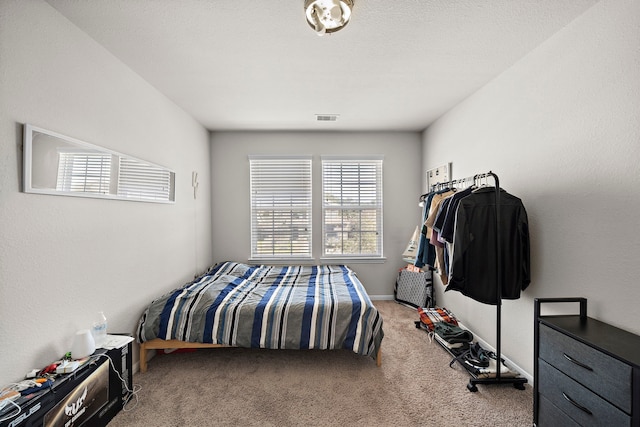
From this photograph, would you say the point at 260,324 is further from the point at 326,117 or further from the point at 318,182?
the point at 326,117

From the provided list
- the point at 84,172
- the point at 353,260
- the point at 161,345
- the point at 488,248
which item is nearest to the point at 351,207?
the point at 353,260

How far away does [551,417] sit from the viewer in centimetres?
144

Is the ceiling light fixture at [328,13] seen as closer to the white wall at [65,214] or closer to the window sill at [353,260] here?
the white wall at [65,214]

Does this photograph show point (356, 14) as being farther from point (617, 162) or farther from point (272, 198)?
point (272, 198)

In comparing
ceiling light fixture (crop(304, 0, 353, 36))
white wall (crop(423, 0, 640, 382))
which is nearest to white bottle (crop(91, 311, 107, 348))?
ceiling light fixture (crop(304, 0, 353, 36))

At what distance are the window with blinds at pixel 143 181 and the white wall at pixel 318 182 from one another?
1186mm

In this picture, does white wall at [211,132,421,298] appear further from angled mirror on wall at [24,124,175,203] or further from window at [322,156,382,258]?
angled mirror on wall at [24,124,175,203]

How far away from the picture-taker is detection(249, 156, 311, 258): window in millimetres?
3979

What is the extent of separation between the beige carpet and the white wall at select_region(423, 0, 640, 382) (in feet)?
1.95

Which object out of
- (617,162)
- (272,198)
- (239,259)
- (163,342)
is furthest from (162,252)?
(617,162)

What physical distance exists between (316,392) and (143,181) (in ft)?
7.37

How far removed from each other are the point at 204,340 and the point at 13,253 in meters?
1.37

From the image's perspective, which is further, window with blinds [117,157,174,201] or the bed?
the bed

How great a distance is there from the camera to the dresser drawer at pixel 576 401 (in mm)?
1154
